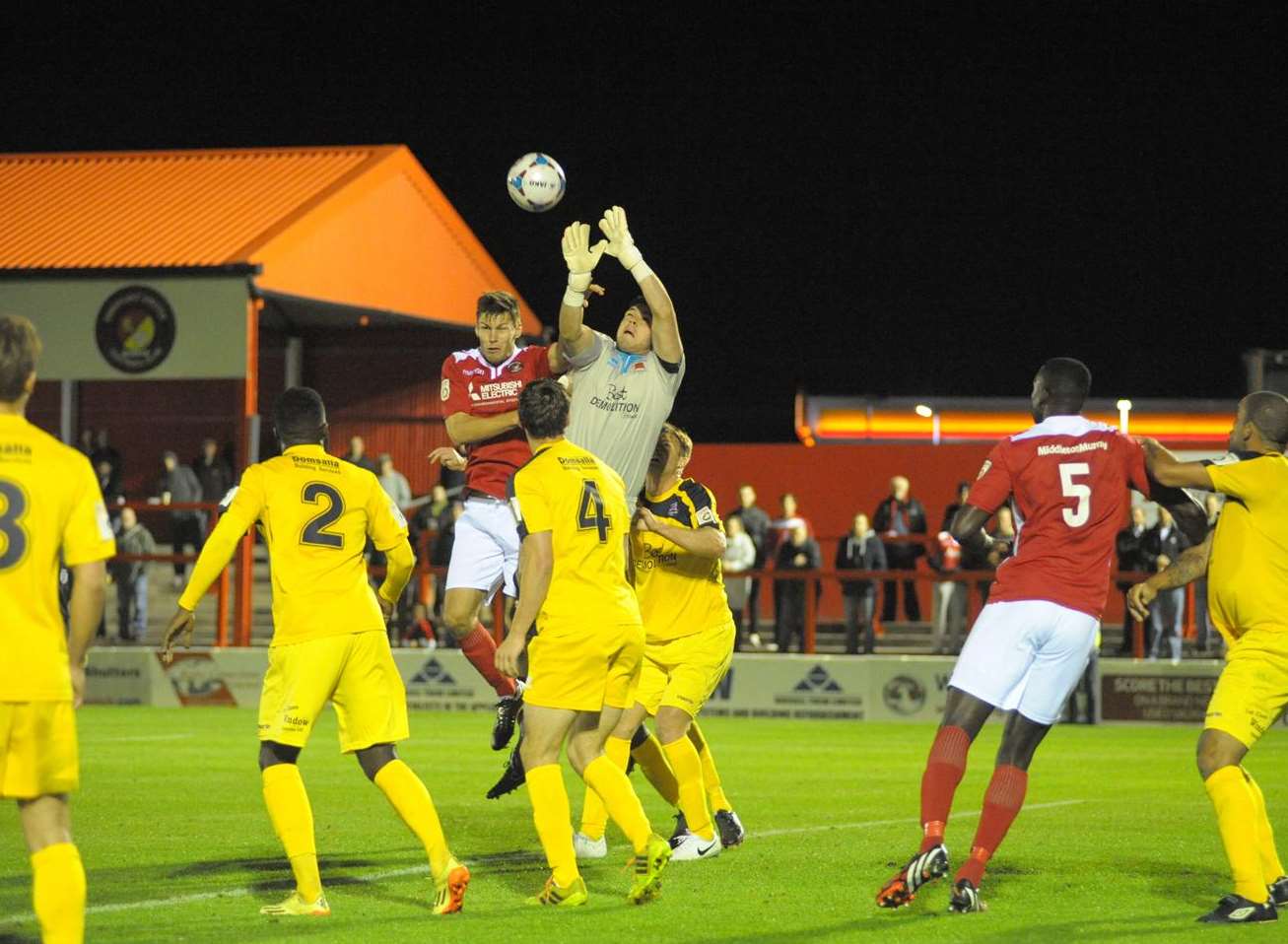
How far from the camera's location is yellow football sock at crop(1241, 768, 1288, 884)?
25.7 feet

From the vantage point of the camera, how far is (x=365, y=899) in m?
8.20

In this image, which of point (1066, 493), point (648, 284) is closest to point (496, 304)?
point (648, 284)

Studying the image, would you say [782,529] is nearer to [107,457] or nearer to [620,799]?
[107,457]

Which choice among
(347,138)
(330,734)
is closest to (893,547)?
(330,734)

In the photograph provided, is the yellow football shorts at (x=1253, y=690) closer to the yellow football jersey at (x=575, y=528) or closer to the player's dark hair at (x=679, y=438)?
the yellow football jersey at (x=575, y=528)

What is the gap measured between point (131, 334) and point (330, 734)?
28.0 ft

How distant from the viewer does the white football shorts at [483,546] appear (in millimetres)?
10242

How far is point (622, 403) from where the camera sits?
9430 mm

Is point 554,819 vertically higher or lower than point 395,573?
lower

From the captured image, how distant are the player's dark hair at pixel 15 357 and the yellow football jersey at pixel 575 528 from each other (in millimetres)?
2264

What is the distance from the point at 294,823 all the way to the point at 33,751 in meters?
1.93

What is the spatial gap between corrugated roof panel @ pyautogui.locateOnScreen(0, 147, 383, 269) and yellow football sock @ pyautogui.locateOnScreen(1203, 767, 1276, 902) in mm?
19208

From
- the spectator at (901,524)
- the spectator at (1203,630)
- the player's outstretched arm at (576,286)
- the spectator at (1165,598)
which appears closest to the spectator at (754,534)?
the spectator at (901,524)

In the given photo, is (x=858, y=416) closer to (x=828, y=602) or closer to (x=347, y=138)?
(x=828, y=602)
